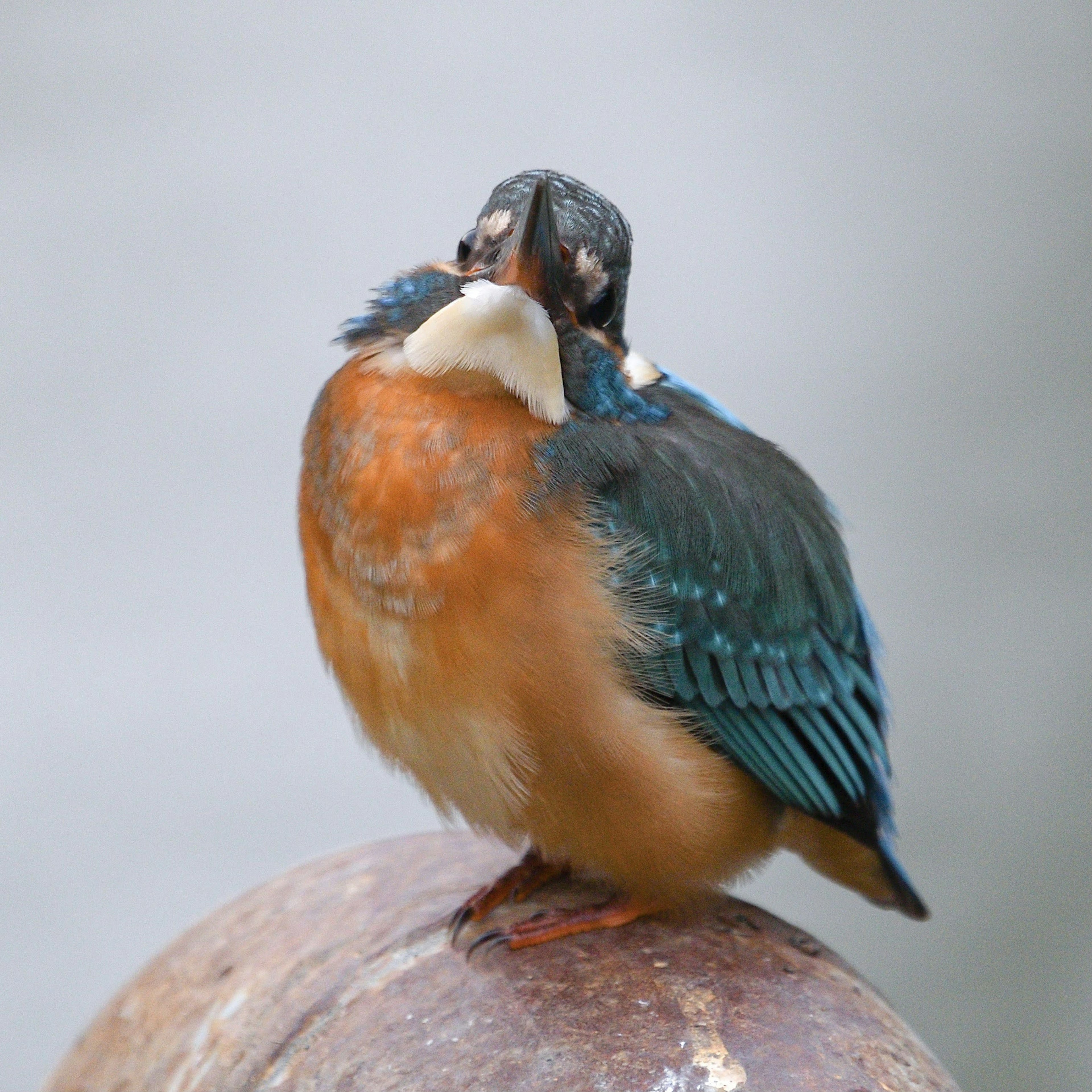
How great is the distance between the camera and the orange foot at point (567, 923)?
8.59 ft

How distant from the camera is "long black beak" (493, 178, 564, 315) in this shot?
8.04 ft

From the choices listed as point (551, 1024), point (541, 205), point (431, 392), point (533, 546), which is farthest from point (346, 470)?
point (551, 1024)

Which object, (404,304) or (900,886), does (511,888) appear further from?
(404,304)

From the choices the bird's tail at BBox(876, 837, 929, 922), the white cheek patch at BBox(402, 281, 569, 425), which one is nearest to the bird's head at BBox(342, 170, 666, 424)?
the white cheek patch at BBox(402, 281, 569, 425)

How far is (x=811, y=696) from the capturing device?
2.90 m

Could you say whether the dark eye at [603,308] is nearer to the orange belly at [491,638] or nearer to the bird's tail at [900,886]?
the orange belly at [491,638]

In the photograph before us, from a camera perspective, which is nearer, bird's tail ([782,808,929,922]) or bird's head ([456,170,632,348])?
bird's head ([456,170,632,348])

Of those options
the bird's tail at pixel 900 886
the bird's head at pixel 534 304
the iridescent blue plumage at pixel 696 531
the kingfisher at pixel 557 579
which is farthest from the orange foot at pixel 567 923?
the bird's head at pixel 534 304

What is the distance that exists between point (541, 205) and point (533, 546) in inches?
20.3

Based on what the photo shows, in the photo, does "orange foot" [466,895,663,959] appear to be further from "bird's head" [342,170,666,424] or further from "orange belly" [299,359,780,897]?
"bird's head" [342,170,666,424]

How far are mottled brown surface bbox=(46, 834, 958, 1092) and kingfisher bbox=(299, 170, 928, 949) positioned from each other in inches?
4.8

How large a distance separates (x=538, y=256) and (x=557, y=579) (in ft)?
1.64

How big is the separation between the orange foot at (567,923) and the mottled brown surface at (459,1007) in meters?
0.02

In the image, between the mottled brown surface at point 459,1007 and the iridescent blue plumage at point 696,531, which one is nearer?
the mottled brown surface at point 459,1007
